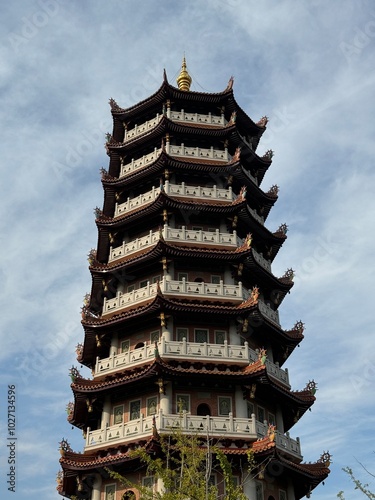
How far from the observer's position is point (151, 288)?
30.0 meters

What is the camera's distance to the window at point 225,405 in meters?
26.9

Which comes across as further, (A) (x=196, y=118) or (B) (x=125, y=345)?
(A) (x=196, y=118)

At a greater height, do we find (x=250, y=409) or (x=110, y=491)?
(x=250, y=409)

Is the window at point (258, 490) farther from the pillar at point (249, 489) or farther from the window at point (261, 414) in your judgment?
the window at point (261, 414)

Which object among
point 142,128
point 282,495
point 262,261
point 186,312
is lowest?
point 282,495

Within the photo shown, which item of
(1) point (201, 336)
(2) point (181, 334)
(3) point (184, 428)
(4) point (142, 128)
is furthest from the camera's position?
(4) point (142, 128)

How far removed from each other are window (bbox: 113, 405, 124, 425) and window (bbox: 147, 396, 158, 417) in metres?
1.65

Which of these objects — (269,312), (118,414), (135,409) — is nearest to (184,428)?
(135,409)

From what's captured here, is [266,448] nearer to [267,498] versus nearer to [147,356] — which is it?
[267,498]

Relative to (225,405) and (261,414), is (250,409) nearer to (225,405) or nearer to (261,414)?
(261,414)

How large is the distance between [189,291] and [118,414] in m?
6.84

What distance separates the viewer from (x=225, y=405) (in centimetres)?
2714

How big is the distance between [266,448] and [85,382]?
9.52 metres

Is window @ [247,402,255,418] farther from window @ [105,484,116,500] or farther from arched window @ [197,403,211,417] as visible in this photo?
window @ [105,484,116,500]
